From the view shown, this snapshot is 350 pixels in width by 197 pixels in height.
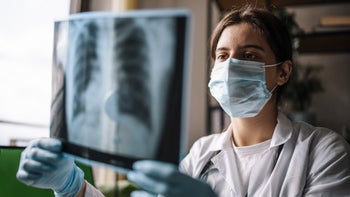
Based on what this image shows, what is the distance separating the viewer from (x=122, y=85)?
0.52 m

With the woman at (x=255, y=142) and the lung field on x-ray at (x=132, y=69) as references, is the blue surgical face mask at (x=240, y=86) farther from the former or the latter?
the lung field on x-ray at (x=132, y=69)

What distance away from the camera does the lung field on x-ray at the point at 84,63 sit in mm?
558

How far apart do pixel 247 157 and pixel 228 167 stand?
7cm

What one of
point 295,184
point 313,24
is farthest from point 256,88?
point 313,24

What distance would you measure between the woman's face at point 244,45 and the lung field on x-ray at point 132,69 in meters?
0.42

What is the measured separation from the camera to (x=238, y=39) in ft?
2.88

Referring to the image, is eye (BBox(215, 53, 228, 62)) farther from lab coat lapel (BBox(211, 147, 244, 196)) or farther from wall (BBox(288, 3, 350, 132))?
wall (BBox(288, 3, 350, 132))

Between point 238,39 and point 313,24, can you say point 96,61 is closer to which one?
point 238,39

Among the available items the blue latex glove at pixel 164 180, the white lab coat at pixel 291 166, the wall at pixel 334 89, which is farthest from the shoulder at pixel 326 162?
the wall at pixel 334 89

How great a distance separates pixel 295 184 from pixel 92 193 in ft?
1.67

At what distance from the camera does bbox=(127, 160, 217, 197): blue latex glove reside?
49 cm

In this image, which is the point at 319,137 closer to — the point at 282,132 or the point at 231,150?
the point at 282,132

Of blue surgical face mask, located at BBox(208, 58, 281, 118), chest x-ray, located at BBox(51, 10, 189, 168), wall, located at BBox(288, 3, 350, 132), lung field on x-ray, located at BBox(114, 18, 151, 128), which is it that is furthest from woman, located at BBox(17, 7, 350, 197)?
wall, located at BBox(288, 3, 350, 132)

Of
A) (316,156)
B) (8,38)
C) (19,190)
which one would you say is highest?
(8,38)
